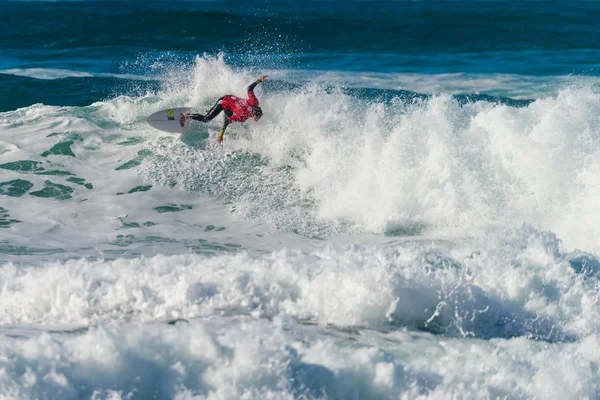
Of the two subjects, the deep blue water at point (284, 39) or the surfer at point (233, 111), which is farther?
the deep blue water at point (284, 39)

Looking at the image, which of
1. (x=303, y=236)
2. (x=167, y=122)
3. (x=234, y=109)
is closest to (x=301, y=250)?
(x=303, y=236)

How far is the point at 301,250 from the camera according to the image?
7703mm

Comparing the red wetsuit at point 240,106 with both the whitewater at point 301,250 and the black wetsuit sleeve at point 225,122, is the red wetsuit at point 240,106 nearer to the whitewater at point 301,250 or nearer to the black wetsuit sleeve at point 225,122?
the black wetsuit sleeve at point 225,122

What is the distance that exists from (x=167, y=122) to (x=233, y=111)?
4.74 ft

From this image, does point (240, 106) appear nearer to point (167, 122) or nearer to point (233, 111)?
point (233, 111)

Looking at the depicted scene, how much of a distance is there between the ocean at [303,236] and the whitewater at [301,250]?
1.0 inches

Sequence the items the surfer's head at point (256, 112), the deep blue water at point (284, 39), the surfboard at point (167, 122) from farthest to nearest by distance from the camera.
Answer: the deep blue water at point (284, 39)
the surfboard at point (167, 122)
the surfer's head at point (256, 112)

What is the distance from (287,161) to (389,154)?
2.08 metres

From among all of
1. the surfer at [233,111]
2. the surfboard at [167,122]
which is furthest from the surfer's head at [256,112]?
the surfboard at [167,122]

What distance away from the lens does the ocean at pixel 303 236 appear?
4.75 m

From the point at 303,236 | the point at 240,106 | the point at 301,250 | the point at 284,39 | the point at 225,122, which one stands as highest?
the point at 284,39

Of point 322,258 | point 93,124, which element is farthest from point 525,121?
point 93,124

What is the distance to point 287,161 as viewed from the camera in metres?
12.1

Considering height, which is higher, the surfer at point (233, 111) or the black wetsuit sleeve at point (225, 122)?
the surfer at point (233, 111)
